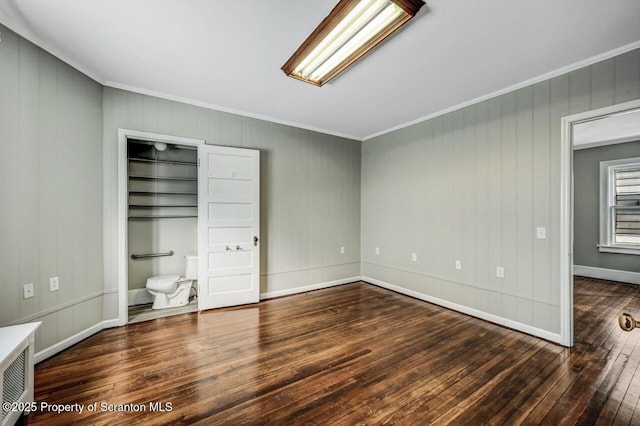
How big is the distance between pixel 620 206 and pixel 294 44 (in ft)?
21.7

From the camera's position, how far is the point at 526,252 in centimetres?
292

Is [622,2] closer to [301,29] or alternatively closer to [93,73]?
[301,29]

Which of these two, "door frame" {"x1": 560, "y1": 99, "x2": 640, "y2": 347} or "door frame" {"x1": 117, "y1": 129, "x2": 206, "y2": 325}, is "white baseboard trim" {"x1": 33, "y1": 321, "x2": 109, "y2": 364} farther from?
"door frame" {"x1": 560, "y1": 99, "x2": 640, "y2": 347}

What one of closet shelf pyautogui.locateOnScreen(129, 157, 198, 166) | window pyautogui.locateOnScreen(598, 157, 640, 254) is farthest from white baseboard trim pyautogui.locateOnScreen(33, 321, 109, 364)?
window pyautogui.locateOnScreen(598, 157, 640, 254)

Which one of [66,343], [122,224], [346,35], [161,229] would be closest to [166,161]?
[161,229]

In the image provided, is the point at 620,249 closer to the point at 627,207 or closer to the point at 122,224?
the point at 627,207

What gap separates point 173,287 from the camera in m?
3.57

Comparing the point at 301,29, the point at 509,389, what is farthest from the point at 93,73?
the point at 509,389

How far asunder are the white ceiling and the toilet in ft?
7.53

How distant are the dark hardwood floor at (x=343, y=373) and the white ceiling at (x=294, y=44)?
269 centimetres

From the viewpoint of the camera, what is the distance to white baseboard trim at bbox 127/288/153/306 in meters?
3.62

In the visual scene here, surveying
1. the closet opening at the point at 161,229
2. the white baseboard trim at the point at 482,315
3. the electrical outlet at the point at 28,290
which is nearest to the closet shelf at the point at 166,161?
the closet opening at the point at 161,229

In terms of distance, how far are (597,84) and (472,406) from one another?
2.96 m

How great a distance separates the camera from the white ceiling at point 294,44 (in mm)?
1896
